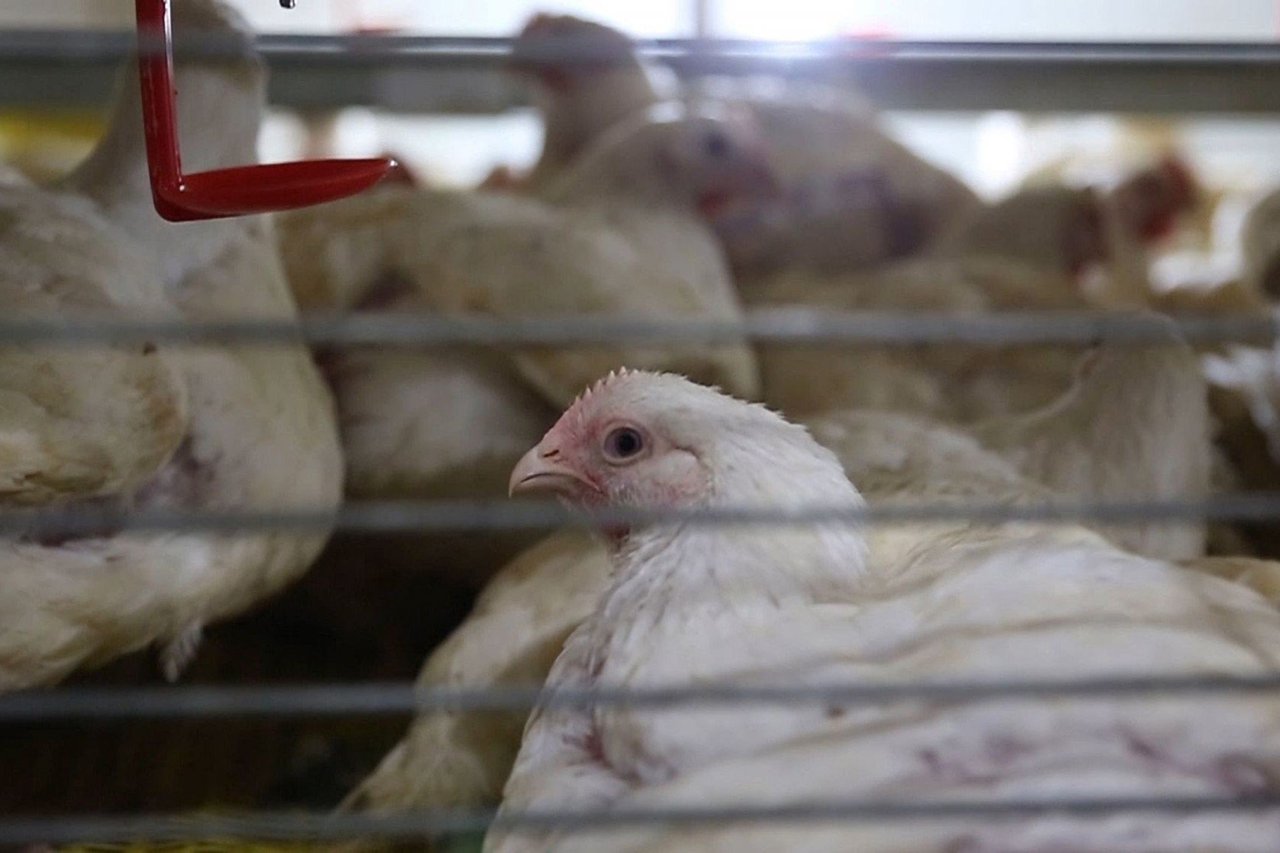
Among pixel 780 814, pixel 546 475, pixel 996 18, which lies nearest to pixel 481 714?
pixel 546 475

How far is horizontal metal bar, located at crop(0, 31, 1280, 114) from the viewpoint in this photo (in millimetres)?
772

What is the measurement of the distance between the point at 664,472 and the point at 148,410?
445 mm

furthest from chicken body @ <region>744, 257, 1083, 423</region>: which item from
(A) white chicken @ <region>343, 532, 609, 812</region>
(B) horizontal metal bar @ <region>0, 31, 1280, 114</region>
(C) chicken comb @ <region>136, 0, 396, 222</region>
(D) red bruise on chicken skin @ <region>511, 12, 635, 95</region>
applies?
(C) chicken comb @ <region>136, 0, 396, 222</region>

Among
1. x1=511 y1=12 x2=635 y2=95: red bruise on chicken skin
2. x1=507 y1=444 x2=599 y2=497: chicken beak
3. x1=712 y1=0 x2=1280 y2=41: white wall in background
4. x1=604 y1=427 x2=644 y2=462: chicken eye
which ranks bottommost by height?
x1=507 y1=444 x2=599 y2=497: chicken beak

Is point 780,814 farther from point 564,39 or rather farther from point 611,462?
point 564,39

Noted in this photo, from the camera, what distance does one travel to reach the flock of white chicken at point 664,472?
677mm

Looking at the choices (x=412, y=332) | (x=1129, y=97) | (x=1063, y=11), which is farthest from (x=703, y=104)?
(x=412, y=332)

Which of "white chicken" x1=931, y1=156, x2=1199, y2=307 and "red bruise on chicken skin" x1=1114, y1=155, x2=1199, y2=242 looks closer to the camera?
"white chicken" x1=931, y1=156, x2=1199, y2=307

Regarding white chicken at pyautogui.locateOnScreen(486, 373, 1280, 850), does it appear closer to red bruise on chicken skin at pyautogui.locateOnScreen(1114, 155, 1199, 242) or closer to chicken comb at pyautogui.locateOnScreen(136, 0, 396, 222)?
chicken comb at pyautogui.locateOnScreen(136, 0, 396, 222)

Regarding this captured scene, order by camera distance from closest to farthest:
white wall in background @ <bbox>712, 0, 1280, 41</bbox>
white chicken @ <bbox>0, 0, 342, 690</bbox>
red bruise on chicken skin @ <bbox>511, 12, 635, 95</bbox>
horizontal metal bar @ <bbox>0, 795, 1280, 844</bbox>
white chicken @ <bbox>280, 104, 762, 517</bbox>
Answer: horizontal metal bar @ <bbox>0, 795, 1280, 844</bbox> < white chicken @ <bbox>0, 0, 342, 690</bbox> < white chicken @ <bbox>280, 104, 762, 517</bbox> < red bruise on chicken skin @ <bbox>511, 12, 635, 95</bbox> < white wall in background @ <bbox>712, 0, 1280, 41</bbox>

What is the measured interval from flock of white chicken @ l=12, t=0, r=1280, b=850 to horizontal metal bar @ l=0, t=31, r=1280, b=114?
0.10 metres

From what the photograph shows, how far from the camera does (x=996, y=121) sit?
3369 millimetres

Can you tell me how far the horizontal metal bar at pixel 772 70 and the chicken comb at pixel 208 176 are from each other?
25mm

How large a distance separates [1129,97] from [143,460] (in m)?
1.57
